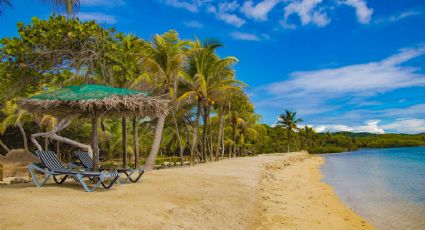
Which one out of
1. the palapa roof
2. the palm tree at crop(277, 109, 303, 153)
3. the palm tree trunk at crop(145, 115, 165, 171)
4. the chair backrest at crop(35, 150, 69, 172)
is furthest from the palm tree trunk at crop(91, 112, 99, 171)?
the palm tree at crop(277, 109, 303, 153)

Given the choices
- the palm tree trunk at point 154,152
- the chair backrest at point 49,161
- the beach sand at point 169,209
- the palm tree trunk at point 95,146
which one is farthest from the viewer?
the palm tree trunk at point 154,152

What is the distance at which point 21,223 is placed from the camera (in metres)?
4.32

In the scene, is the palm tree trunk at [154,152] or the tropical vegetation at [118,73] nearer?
the tropical vegetation at [118,73]

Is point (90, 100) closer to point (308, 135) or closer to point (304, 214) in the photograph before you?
point (304, 214)

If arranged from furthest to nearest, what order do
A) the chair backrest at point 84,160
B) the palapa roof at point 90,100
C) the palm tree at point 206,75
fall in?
the palm tree at point 206,75 < the chair backrest at point 84,160 < the palapa roof at point 90,100

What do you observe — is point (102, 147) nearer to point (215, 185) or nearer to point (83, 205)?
point (215, 185)

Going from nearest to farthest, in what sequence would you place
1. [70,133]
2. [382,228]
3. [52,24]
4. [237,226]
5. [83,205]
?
[83,205], [237,226], [382,228], [52,24], [70,133]

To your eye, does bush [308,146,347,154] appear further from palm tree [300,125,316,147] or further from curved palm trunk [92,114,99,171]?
curved palm trunk [92,114,99,171]

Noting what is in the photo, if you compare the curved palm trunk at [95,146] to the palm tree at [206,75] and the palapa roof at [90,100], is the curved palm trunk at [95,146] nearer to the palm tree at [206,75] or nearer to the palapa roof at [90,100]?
the palapa roof at [90,100]

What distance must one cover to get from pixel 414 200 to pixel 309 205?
15.8ft

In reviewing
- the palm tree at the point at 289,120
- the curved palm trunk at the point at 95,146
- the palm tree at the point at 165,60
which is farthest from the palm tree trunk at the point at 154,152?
the palm tree at the point at 289,120

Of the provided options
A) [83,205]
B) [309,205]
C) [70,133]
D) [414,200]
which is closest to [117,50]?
[83,205]

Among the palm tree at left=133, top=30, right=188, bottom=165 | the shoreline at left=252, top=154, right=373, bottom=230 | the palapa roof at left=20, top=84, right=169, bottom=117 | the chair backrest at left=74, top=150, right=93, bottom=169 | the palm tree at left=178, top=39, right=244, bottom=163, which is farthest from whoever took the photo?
the palm tree at left=178, top=39, right=244, bottom=163

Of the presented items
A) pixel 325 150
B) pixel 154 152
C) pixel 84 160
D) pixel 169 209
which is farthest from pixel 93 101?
pixel 325 150
